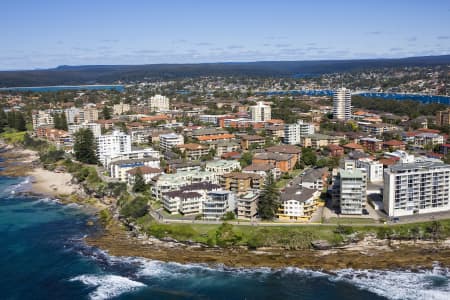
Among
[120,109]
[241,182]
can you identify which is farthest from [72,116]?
[241,182]

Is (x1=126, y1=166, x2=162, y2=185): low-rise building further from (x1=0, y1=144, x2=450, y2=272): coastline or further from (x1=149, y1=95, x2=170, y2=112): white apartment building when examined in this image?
(x1=149, y1=95, x2=170, y2=112): white apartment building

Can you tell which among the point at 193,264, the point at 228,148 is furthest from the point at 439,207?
the point at 228,148

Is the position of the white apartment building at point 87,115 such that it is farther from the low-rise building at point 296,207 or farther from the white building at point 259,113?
the low-rise building at point 296,207

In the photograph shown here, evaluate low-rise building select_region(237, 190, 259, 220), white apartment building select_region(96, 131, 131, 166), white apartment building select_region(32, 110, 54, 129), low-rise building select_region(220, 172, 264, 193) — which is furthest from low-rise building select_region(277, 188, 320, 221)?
white apartment building select_region(32, 110, 54, 129)

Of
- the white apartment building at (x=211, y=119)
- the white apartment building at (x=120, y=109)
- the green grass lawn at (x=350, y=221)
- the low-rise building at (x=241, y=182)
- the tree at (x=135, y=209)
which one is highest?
the white apartment building at (x=120, y=109)

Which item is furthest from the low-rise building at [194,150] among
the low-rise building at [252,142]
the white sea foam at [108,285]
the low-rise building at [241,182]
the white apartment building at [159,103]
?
the white apartment building at [159,103]

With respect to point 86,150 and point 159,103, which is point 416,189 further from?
point 159,103

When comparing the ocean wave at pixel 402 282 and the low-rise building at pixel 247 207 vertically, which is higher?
the low-rise building at pixel 247 207

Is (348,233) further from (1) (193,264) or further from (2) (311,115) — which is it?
(2) (311,115)
